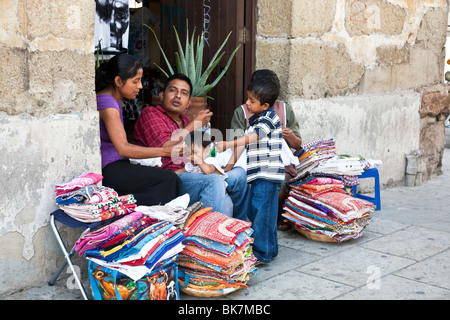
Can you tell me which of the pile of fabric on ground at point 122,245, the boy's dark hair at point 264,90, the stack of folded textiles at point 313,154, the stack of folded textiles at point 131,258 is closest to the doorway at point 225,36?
the stack of folded textiles at point 313,154

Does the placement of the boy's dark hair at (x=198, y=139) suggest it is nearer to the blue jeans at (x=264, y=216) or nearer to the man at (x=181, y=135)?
the man at (x=181, y=135)

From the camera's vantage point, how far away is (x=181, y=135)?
415cm

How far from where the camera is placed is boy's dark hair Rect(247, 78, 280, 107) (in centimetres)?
→ 409

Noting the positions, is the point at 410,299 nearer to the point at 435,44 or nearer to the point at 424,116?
the point at 424,116

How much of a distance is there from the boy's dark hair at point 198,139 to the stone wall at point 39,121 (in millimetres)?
878

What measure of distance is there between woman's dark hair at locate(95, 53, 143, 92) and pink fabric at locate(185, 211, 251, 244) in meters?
1.03

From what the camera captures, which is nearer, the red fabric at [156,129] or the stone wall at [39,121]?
the stone wall at [39,121]

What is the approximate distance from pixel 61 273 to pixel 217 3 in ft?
8.65

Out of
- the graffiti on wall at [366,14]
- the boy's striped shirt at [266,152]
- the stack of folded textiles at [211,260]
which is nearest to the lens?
the stack of folded textiles at [211,260]

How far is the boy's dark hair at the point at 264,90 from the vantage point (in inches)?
161

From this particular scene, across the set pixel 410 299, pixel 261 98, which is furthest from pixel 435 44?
pixel 410 299

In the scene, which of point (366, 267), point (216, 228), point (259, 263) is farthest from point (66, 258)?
point (366, 267)

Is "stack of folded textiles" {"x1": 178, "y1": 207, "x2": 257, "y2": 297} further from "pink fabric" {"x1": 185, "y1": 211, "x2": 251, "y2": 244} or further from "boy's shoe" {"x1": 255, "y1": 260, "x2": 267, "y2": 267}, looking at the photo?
"boy's shoe" {"x1": 255, "y1": 260, "x2": 267, "y2": 267}

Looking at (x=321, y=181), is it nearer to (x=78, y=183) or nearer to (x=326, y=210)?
(x=326, y=210)
